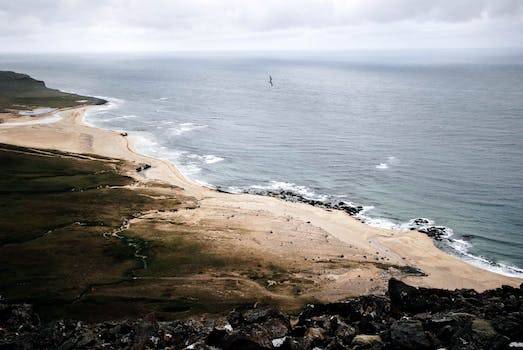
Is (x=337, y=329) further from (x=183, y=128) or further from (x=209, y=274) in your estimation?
(x=183, y=128)

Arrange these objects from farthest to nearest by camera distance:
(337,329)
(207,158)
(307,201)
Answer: (207,158), (307,201), (337,329)

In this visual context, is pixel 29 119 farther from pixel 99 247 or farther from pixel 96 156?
pixel 99 247

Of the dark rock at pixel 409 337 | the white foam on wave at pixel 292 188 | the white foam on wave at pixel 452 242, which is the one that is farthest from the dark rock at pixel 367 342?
the white foam on wave at pixel 292 188

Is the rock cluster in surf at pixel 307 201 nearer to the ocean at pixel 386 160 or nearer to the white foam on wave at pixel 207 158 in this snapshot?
the ocean at pixel 386 160

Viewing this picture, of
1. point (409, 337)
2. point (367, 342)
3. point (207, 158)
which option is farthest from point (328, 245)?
point (207, 158)

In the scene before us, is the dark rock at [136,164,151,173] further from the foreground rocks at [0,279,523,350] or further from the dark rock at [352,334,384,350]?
the dark rock at [352,334,384,350]

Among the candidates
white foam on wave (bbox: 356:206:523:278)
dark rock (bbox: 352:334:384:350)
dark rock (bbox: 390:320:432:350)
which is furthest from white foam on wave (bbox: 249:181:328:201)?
dark rock (bbox: 390:320:432:350)

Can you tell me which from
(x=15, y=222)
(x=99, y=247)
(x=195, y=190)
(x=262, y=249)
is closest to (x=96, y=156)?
(x=195, y=190)
